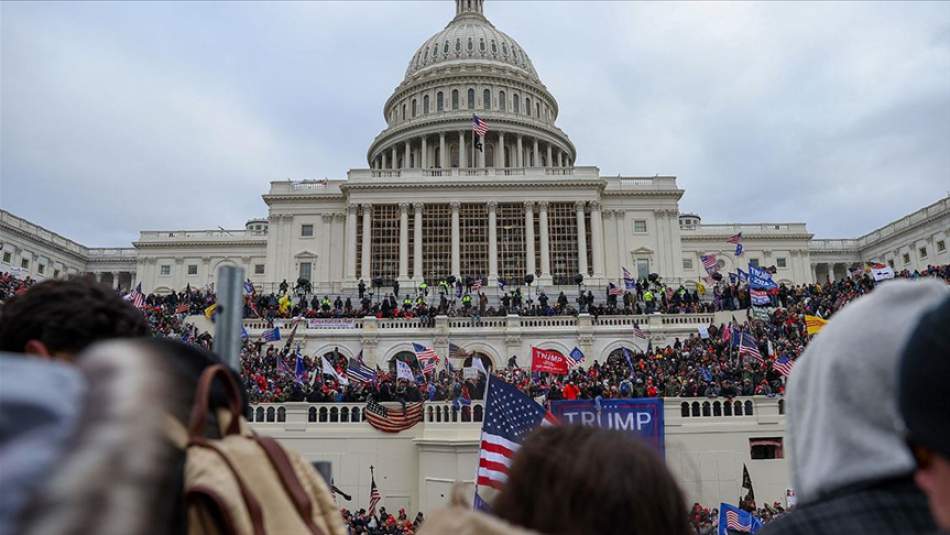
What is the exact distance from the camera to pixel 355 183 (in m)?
66.9

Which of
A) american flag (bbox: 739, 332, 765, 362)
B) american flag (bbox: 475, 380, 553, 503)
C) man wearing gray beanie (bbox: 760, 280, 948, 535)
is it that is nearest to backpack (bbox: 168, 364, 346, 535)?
man wearing gray beanie (bbox: 760, 280, 948, 535)

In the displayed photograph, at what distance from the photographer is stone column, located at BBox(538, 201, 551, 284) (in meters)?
64.9

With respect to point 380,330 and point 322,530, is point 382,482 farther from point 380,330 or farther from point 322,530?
point 322,530

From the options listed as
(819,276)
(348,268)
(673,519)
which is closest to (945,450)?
(673,519)

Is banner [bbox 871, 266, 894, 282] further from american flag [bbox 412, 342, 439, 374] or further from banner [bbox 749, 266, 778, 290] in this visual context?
american flag [bbox 412, 342, 439, 374]

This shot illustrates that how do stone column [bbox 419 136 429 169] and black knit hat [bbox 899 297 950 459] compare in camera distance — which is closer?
black knit hat [bbox 899 297 950 459]

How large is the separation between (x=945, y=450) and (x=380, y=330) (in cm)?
3960

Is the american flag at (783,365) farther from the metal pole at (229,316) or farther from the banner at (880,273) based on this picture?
the metal pole at (229,316)

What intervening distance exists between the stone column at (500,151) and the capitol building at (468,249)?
262 mm

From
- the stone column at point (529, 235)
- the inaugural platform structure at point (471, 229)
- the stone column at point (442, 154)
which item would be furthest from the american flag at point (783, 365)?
the stone column at point (442, 154)

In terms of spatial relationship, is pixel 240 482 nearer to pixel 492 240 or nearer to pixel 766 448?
pixel 766 448

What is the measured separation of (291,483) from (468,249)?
64.6 meters

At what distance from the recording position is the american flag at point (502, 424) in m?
11.3

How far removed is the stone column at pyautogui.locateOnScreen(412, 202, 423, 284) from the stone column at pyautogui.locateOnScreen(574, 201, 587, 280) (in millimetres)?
14428
